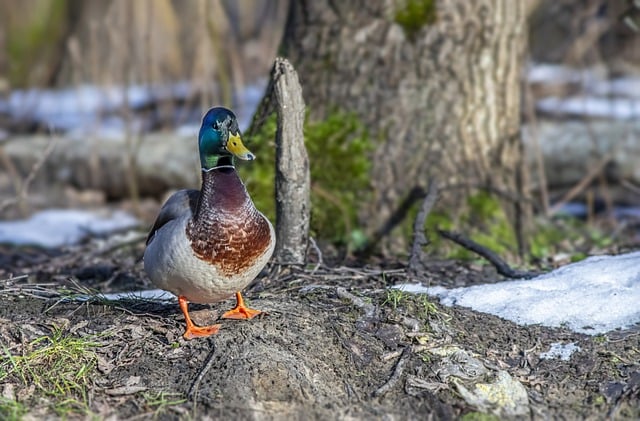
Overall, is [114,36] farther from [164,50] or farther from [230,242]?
[230,242]

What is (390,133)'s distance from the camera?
18.4ft

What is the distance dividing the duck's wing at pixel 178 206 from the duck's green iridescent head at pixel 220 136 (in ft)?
0.69

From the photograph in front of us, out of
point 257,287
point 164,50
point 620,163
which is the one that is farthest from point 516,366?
point 164,50

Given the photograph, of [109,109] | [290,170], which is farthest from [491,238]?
[109,109]

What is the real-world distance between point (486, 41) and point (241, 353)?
305 centimetres

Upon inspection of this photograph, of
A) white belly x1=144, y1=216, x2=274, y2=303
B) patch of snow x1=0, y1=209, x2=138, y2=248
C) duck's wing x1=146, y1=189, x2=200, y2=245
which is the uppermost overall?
duck's wing x1=146, y1=189, x2=200, y2=245

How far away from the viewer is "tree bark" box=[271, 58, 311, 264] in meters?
4.37

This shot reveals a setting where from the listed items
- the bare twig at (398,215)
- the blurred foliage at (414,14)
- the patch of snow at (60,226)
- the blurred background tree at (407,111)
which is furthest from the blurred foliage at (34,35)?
the bare twig at (398,215)

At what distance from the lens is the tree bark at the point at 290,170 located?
4371mm

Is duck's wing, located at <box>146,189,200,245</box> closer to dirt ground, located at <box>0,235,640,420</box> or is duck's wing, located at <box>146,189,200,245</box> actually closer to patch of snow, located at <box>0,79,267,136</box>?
dirt ground, located at <box>0,235,640,420</box>

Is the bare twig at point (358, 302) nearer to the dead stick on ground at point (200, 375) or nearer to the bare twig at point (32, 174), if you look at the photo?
the dead stick on ground at point (200, 375)

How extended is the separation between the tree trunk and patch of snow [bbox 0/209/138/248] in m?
2.51

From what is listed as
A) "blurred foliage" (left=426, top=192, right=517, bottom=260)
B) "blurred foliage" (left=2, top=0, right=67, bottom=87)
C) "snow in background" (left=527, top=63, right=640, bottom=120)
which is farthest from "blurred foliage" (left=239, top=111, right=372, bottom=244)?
"blurred foliage" (left=2, top=0, right=67, bottom=87)

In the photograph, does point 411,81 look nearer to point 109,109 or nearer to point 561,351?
point 561,351
